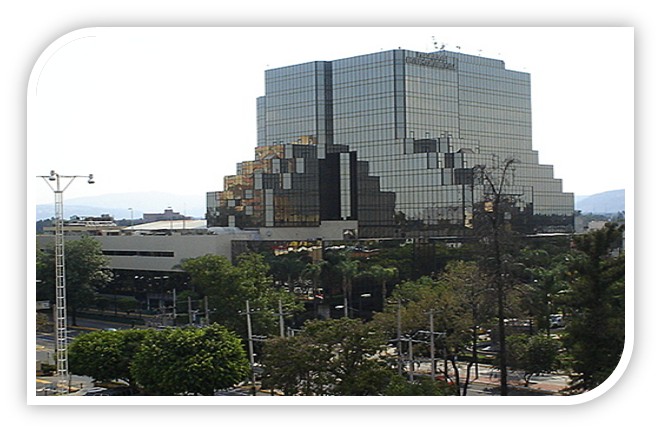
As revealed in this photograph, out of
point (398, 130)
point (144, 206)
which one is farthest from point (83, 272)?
point (398, 130)

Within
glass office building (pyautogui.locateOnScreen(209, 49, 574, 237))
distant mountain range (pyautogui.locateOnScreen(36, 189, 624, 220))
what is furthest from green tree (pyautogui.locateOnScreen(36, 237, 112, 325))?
glass office building (pyautogui.locateOnScreen(209, 49, 574, 237))

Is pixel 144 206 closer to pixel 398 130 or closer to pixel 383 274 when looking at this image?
pixel 383 274

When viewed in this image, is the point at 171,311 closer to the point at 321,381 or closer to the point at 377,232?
A: the point at 321,381

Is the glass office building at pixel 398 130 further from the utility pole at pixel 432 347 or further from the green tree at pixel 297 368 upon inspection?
the green tree at pixel 297 368

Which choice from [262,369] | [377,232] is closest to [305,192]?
[377,232]

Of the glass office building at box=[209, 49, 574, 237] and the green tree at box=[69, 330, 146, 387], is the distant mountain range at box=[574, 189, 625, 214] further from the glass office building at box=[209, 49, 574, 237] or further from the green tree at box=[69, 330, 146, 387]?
the glass office building at box=[209, 49, 574, 237]

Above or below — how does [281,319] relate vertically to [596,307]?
below
